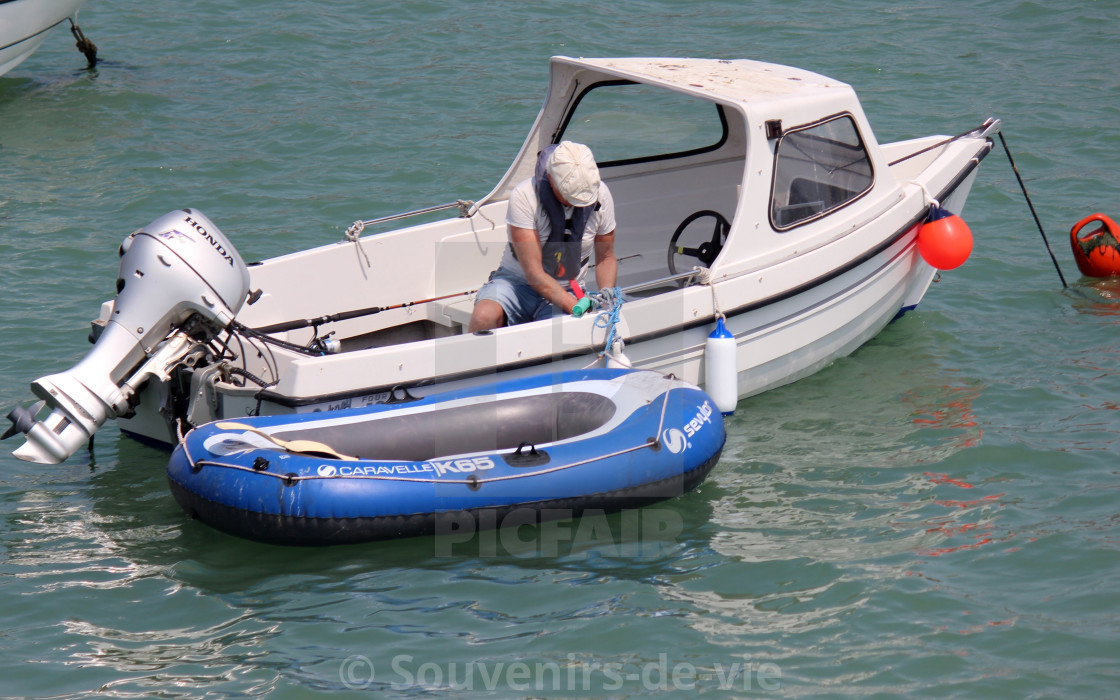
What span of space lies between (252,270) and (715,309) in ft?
8.01

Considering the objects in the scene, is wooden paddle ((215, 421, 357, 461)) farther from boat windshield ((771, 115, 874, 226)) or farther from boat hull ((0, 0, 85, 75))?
boat hull ((0, 0, 85, 75))

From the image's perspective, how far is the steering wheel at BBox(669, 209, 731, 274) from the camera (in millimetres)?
7094

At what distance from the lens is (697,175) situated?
7.73 metres

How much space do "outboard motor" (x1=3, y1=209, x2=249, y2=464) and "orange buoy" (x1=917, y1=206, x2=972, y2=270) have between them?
4107 mm

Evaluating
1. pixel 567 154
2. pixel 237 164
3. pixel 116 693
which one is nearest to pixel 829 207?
pixel 567 154

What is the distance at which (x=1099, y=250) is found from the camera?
26.7ft

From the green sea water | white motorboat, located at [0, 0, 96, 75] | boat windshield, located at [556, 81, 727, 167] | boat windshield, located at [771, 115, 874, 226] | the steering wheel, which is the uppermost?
white motorboat, located at [0, 0, 96, 75]

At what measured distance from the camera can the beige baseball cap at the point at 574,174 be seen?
5.92 meters

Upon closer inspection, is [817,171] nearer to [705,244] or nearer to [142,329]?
[705,244]

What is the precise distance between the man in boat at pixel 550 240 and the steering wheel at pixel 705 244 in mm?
940

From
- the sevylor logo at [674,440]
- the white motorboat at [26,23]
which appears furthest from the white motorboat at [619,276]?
the white motorboat at [26,23]

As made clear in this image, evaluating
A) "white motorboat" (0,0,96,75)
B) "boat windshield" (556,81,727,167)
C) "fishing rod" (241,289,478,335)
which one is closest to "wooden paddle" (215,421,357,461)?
"fishing rod" (241,289,478,335)

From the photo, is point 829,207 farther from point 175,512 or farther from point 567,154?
point 175,512

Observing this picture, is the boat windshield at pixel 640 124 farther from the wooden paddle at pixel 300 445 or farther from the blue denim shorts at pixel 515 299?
the wooden paddle at pixel 300 445
